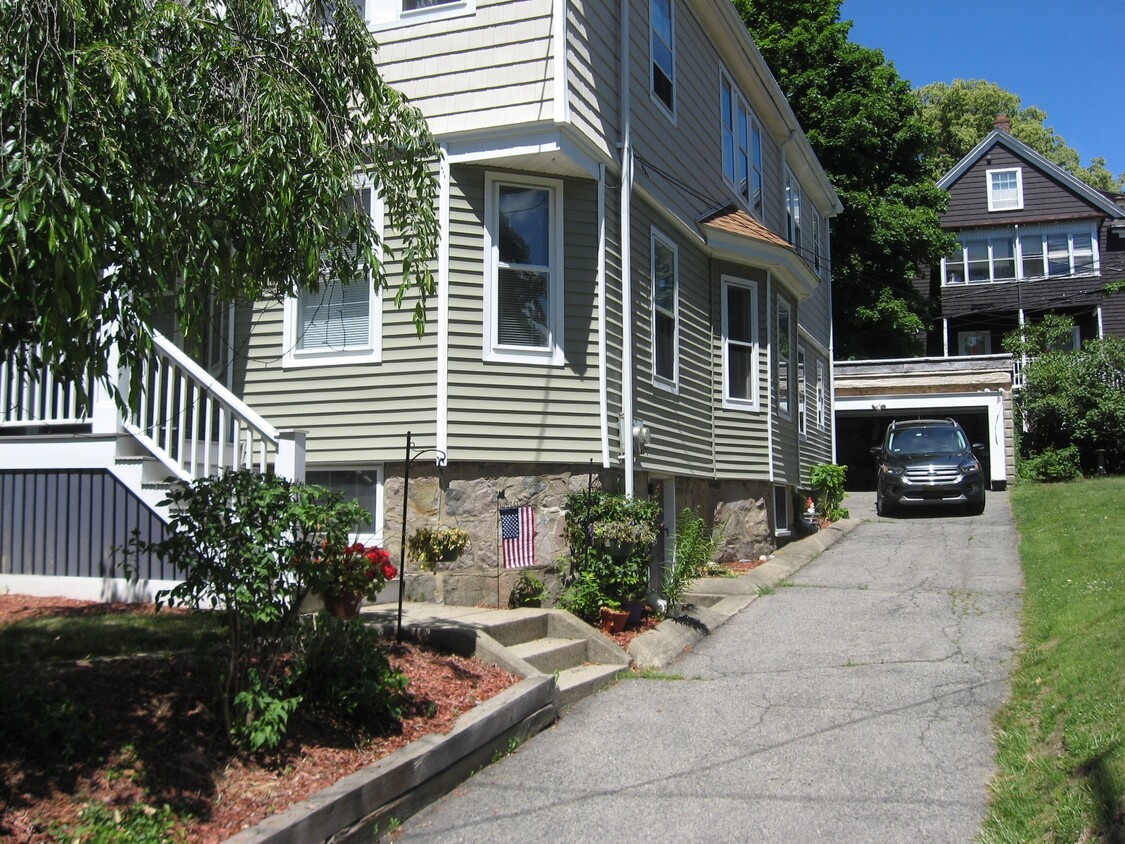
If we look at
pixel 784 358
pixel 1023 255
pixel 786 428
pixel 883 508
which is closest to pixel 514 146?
pixel 784 358

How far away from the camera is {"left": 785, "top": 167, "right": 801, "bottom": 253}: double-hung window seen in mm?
19705

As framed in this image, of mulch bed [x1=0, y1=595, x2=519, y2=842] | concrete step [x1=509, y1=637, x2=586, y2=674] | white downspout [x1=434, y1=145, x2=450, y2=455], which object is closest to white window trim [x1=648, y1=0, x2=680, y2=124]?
white downspout [x1=434, y1=145, x2=450, y2=455]

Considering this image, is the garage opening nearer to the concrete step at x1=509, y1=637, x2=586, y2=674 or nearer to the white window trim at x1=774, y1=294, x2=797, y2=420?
the white window trim at x1=774, y1=294, x2=797, y2=420

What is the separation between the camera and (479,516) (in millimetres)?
9617

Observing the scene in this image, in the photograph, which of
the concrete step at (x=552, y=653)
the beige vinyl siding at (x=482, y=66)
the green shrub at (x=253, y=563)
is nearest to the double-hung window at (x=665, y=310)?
the beige vinyl siding at (x=482, y=66)

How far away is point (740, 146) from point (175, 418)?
1079cm

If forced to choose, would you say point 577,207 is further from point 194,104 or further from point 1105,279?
point 1105,279

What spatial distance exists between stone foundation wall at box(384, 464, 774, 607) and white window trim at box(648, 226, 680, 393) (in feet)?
6.75

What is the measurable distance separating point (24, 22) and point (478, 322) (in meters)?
5.37

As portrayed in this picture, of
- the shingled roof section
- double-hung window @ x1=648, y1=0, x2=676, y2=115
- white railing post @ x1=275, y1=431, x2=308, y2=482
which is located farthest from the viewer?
the shingled roof section

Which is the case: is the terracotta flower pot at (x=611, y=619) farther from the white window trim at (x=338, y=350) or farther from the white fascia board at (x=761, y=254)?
the white fascia board at (x=761, y=254)

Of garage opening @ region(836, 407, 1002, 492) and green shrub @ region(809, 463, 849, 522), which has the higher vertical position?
garage opening @ region(836, 407, 1002, 492)

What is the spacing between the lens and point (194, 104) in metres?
5.90

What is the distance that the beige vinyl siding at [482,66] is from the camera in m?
9.85
